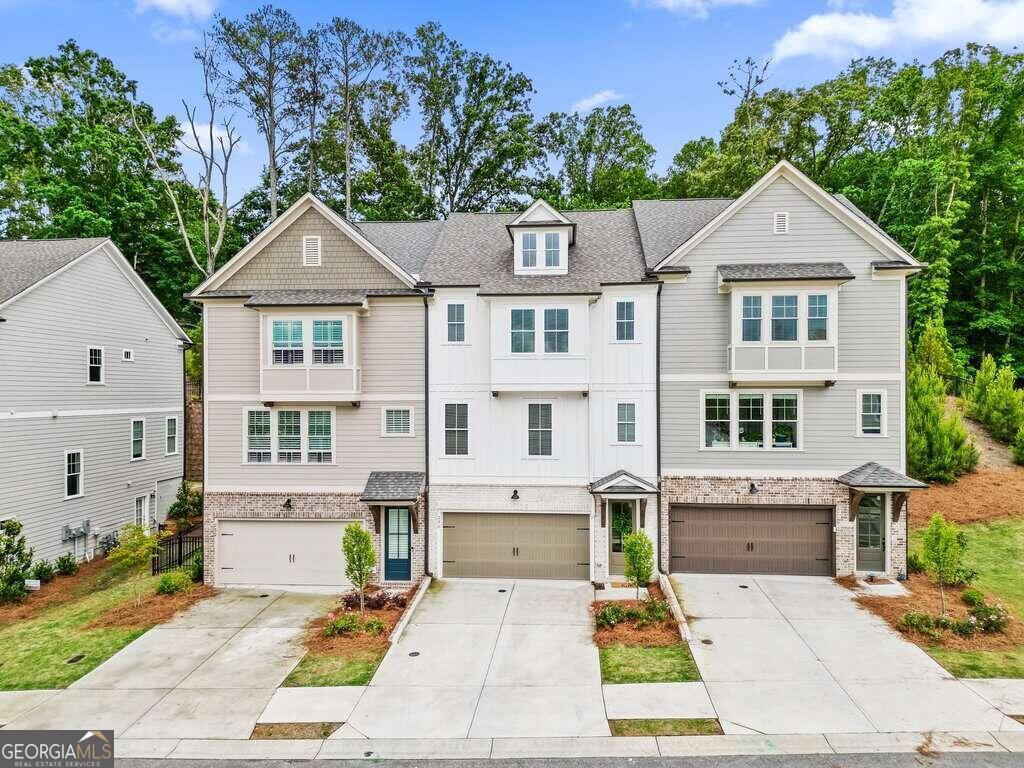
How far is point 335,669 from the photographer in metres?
10.6

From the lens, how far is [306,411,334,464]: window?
1539 centimetres

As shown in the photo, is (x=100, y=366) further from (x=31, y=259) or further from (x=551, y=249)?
(x=551, y=249)

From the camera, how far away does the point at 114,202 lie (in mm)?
30938

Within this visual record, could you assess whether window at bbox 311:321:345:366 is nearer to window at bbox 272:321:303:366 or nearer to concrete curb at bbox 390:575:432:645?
window at bbox 272:321:303:366

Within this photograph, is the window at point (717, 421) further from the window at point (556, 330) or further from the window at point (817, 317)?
the window at point (556, 330)

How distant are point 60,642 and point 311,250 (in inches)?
447

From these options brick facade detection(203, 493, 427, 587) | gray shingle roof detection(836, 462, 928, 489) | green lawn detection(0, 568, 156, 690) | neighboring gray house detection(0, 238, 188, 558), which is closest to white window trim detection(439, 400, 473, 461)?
brick facade detection(203, 493, 427, 587)

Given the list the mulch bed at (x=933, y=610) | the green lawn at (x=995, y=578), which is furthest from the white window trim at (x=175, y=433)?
the green lawn at (x=995, y=578)

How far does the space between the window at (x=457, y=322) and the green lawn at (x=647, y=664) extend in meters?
8.81

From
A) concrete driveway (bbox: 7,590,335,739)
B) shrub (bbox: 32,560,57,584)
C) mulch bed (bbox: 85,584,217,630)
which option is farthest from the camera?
shrub (bbox: 32,560,57,584)

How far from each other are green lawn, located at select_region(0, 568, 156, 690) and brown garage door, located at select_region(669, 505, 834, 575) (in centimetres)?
1407

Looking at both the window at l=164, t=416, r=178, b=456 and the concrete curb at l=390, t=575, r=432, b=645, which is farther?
the window at l=164, t=416, r=178, b=456

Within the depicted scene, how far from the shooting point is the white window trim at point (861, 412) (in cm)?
1462

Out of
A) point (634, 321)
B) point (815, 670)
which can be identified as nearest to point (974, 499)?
point (815, 670)
